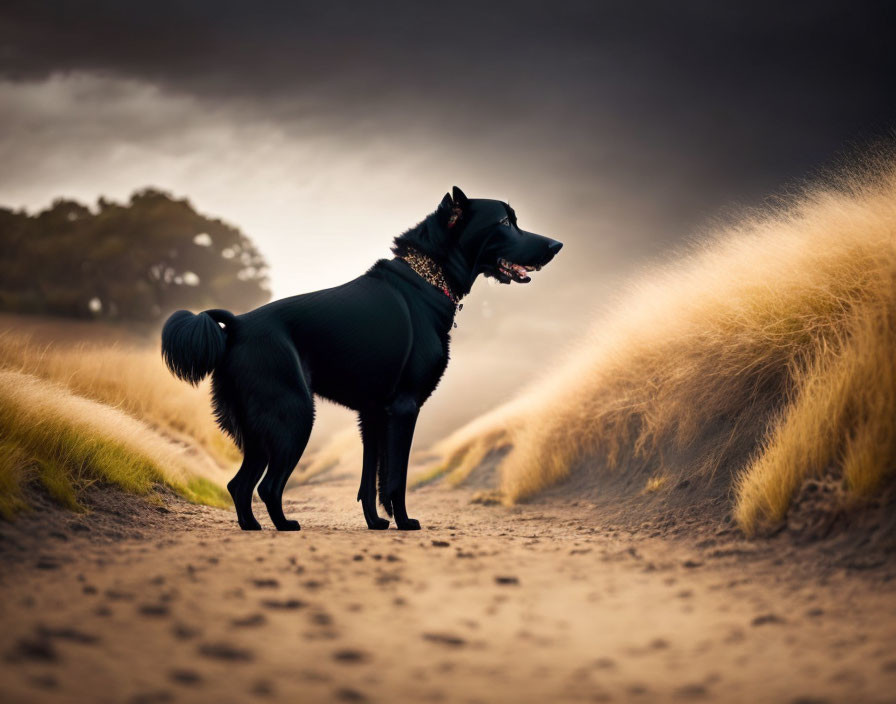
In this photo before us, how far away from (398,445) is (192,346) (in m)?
1.36

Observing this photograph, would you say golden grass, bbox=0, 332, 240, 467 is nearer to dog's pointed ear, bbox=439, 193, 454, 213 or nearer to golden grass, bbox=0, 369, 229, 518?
golden grass, bbox=0, 369, 229, 518

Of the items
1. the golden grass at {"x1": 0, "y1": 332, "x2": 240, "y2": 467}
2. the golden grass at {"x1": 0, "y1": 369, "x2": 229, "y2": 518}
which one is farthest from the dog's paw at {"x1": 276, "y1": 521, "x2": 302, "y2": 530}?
the golden grass at {"x1": 0, "y1": 332, "x2": 240, "y2": 467}

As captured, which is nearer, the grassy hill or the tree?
the grassy hill

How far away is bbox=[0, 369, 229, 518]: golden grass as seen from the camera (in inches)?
149

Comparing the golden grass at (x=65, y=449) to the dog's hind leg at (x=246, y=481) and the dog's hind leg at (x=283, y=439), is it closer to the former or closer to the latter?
the dog's hind leg at (x=246, y=481)

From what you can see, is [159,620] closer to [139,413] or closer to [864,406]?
[864,406]

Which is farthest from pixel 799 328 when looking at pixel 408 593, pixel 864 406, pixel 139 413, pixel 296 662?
pixel 139 413

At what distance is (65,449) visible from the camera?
14.1 ft

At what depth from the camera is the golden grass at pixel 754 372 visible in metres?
A: 3.45

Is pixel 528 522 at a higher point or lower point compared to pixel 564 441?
lower

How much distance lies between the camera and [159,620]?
210 cm

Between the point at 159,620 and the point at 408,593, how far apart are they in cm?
86

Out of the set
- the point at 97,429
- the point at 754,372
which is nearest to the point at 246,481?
the point at 97,429

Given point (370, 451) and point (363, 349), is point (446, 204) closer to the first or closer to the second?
point (363, 349)
